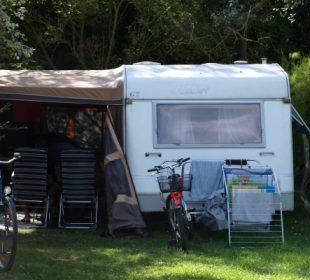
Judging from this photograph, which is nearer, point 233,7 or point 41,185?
point 41,185

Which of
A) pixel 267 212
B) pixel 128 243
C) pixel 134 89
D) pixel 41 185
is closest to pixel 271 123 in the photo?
pixel 267 212

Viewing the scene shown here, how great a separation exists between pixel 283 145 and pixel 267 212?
3.41 ft

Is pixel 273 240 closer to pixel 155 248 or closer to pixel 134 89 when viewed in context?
pixel 155 248

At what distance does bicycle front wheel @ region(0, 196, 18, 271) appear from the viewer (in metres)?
6.13

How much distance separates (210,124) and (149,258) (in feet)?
7.92

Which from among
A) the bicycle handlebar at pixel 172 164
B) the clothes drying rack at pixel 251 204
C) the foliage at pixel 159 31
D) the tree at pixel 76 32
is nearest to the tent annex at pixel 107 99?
the bicycle handlebar at pixel 172 164

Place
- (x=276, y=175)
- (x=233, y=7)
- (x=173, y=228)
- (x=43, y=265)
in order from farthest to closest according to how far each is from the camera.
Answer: (x=233, y=7) < (x=276, y=175) < (x=173, y=228) < (x=43, y=265)

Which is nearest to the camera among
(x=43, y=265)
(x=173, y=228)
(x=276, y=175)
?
(x=43, y=265)

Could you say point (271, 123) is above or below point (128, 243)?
above

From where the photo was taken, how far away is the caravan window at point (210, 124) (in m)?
8.92

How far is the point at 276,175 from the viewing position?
29.0 ft

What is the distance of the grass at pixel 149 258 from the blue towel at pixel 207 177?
1.91 feet

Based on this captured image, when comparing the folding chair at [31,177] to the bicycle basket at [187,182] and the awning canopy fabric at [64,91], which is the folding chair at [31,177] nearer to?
the awning canopy fabric at [64,91]

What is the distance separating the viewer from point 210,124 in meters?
8.98
